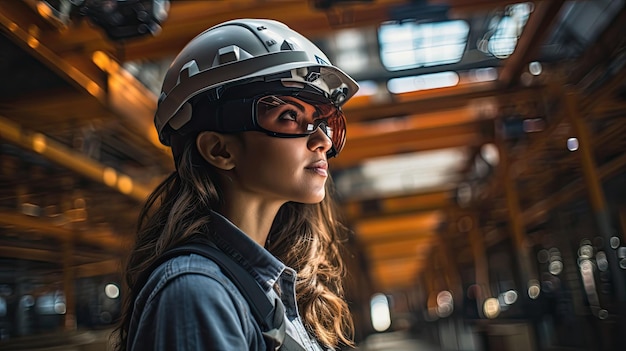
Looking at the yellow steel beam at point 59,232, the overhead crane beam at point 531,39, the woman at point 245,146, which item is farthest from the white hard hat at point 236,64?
the overhead crane beam at point 531,39

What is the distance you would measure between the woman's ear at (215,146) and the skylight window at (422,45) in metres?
3.60

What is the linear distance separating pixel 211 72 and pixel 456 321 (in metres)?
13.9

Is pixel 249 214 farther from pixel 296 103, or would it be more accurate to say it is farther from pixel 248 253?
pixel 296 103

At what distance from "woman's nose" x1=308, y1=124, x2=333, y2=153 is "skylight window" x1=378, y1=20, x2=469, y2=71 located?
3.48 metres

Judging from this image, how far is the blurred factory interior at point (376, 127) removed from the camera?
2.87 m

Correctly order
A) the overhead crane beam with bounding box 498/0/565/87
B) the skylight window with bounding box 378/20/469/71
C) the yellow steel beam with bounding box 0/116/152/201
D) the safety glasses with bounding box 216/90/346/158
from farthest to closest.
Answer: the skylight window with bounding box 378/20/469/71
the overhead crane beam with bounding box 498/0/565/87
the yellow steel beam with bounding box 0/116/152/201
the safety glasses with bounding box 216/90/346/158

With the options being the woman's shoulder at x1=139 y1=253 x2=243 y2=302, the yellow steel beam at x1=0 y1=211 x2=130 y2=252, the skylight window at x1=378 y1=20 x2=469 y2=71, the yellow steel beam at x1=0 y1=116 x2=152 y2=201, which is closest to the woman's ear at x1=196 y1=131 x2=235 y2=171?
the woman's shoulder at x1=139 y1=253 x2=243 y2=302

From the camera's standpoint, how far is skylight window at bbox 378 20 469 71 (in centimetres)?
506

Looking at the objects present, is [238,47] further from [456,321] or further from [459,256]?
[456,321]

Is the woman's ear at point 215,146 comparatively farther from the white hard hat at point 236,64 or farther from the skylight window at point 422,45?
the skylight window at point 422,45

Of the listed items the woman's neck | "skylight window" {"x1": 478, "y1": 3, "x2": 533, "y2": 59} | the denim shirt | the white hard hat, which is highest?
"skylight window" {"x1": 478, "y1": 3, "x2": 533, "y2": 59}

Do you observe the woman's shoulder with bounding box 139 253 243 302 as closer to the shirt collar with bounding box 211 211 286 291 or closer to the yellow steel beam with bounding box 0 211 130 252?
the shirt collar with bounding box 211 211 286 291

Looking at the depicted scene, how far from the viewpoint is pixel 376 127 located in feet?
23.0

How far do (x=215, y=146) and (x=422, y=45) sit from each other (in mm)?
3863
